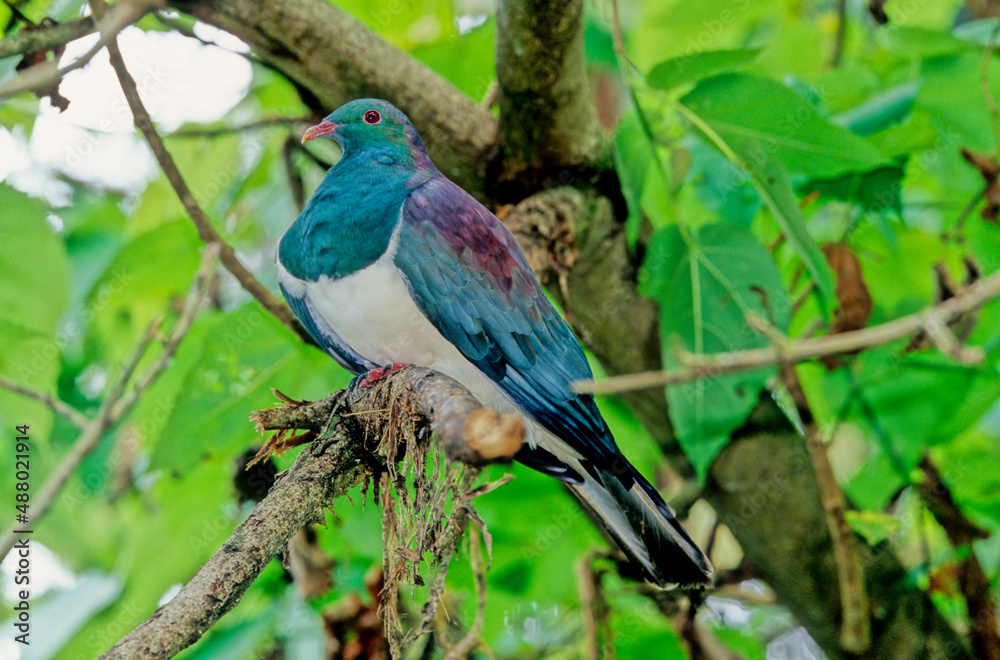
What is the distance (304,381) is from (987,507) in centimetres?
227

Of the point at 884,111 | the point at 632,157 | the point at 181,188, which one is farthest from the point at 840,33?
the point at 181,188

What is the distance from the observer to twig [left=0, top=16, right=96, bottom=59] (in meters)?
1.81

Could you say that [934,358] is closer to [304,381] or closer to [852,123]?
[852,123]

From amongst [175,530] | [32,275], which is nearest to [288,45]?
[32,275]

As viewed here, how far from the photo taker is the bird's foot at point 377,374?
1.87 meters

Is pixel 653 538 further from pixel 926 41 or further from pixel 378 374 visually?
pixel 926 41

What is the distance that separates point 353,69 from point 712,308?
1.17 meters

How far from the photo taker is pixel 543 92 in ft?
7.19

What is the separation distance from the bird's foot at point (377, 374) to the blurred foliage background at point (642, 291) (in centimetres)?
47

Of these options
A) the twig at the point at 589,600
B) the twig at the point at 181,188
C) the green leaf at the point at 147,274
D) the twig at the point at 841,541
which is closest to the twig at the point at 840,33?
the twig at the point at 841,541

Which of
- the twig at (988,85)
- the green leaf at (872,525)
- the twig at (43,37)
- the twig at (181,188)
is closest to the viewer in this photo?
the twig at (43,37)

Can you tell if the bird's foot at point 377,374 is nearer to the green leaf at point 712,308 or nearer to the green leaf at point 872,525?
the green leaf at point 712,308

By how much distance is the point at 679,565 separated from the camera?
6.70ft

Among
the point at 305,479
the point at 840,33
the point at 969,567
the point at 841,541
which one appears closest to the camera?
the point at 305,479
